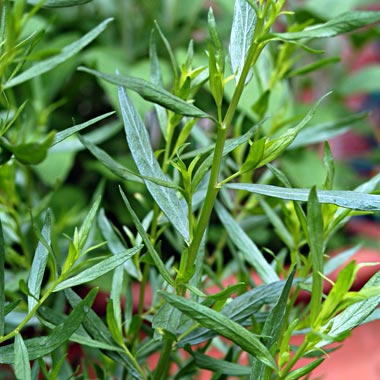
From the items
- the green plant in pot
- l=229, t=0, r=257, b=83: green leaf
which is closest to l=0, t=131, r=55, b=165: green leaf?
the green plant in pot

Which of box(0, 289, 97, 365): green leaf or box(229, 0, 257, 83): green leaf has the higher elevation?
box(229, 0, 257, 83): green leaf

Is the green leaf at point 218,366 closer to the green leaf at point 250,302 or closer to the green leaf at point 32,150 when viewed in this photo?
the green leaf at point 250,302

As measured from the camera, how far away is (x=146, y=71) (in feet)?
3.34

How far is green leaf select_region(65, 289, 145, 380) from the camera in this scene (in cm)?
34

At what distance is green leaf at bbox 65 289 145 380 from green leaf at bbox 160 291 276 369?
0.30ft

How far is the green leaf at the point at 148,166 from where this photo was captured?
30cm

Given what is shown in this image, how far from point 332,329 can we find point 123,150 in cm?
92

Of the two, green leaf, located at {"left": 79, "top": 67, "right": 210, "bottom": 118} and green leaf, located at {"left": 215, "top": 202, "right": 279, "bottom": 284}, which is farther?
green leaf, located at {"left": 215, "top": 202, "right": 279, "bottom": 284}

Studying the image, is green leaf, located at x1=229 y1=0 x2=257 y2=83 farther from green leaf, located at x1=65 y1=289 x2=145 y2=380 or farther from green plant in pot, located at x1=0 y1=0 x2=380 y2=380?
green leaf, located at x1=65 y1=289 x2=145 y2=380

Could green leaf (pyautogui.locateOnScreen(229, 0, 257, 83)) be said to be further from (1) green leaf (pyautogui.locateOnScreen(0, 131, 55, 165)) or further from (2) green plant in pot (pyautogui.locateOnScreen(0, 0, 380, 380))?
(1) green leaf (pyautogui.locateOnScreen(0, 131, 55, 165))

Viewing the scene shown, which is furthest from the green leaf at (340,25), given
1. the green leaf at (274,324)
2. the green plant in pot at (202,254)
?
the green leaf at (274,324)

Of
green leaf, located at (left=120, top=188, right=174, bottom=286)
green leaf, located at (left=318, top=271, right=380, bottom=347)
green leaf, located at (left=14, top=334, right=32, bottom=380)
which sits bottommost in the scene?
green leaf, located at (left=318, top=271, right=380, bottom=347)

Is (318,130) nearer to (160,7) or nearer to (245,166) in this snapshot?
(245,166)

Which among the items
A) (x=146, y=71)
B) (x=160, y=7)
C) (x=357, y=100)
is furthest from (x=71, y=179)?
(x=357, y=100)
